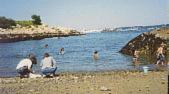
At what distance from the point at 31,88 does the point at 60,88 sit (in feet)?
1.99

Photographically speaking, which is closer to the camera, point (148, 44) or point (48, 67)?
point (48, 67)

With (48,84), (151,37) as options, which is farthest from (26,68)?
(151,37)

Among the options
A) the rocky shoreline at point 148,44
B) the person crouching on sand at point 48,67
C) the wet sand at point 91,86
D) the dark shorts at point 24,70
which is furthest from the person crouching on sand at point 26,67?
the rocky shoreline at point 148,44

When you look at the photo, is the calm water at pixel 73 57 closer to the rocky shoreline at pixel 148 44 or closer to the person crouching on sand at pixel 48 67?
the rocky shoreline at pixel 148 44

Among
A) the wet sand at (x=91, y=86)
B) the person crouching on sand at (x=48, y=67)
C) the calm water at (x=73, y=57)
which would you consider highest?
the person crouching on sand at (x=48, y=67)

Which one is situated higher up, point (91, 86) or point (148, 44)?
point (148, 44)

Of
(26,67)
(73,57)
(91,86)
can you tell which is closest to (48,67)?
(26,67)

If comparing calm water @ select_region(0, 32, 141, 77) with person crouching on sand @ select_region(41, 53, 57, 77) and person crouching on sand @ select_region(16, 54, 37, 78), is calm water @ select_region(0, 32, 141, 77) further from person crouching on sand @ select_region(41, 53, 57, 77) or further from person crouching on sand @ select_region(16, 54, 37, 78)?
person crouching on sand @ select_region(41, 53, 57, 77)

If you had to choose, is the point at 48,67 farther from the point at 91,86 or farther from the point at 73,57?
the point at 73,57

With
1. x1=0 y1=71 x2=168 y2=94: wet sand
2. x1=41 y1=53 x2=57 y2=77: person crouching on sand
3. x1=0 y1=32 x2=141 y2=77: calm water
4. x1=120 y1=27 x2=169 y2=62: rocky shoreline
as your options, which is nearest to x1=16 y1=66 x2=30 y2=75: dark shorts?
x1=41 y1=53 x2=57 y2=77: person crouching on sand

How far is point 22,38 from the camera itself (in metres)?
48.2

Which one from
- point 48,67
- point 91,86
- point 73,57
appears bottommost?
point 73,57

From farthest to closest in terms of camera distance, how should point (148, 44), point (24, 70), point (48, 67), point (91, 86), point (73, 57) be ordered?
point (73, 57) → point (148, 44) → point (24, 70) → point (48, 67) → point (91, 86)

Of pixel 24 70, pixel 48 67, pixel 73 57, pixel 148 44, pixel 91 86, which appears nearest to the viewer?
pixel 91 86
